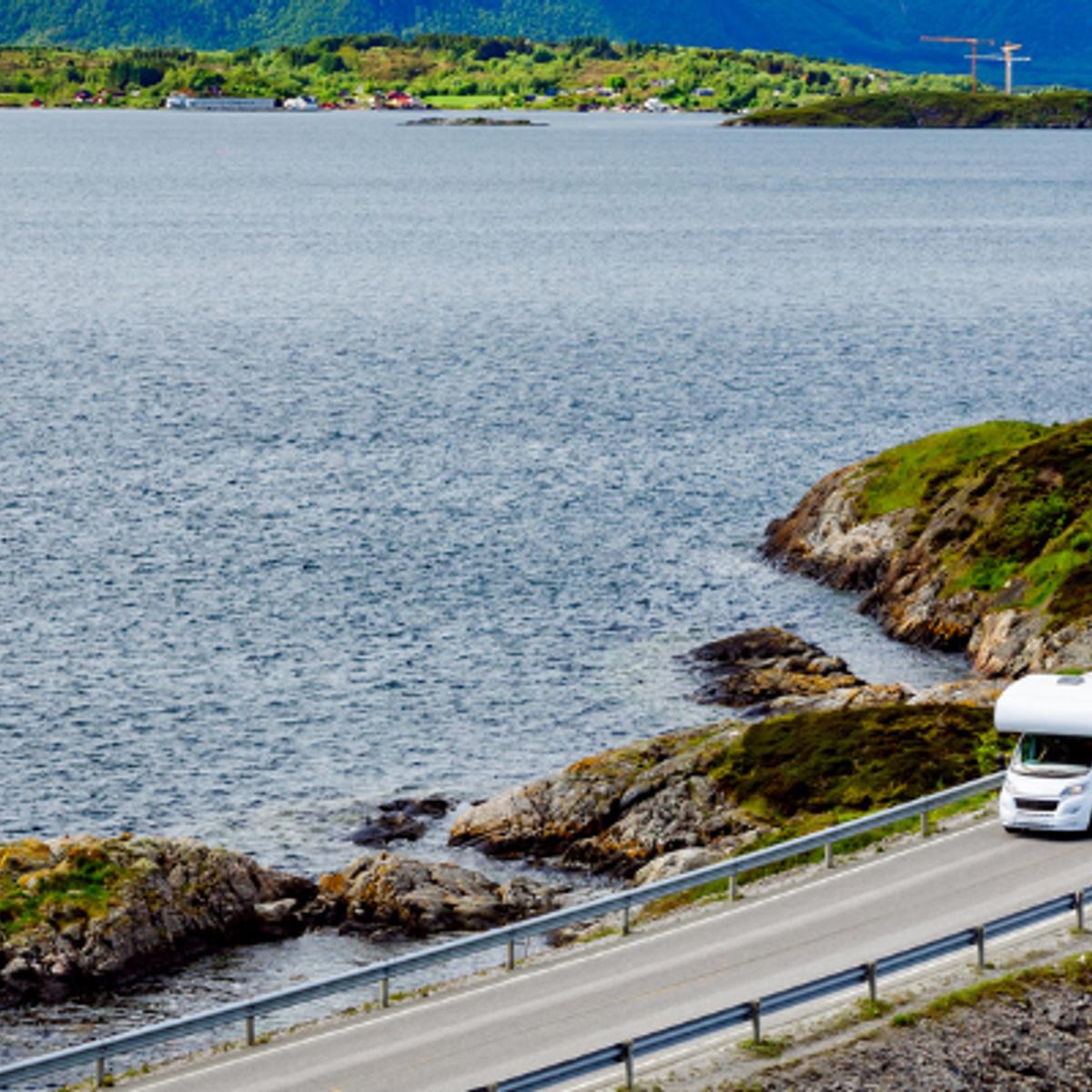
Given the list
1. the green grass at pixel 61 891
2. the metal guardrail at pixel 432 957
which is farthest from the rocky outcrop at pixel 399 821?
the metal guardrail at pixel 432 957

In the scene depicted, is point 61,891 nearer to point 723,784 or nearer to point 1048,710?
point 723,784

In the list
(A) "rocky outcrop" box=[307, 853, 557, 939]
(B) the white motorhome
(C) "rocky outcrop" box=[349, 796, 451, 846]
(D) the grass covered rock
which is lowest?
(C) "rocky outcrop" box=[349, 796, 451, 846]

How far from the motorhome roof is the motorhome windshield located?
1.06 feet

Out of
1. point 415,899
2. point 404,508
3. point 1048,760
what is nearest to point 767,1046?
point 1048,760

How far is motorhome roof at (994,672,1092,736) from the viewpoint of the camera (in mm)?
34844

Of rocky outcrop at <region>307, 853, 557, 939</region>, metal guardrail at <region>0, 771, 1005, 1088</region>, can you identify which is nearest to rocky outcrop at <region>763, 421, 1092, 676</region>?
rocky outcrop at <region>307, 853, 557, 939</region>

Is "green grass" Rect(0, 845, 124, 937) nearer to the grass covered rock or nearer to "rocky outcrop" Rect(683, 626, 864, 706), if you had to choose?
the grass covered rock

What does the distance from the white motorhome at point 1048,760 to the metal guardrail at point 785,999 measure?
3.16 m

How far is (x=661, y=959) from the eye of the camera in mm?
31078

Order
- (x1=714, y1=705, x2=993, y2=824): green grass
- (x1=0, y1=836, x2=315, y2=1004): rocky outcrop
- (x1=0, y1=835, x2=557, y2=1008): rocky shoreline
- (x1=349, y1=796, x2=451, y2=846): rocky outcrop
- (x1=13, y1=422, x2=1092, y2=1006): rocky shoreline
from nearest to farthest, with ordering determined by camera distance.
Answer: (x1=0, y1=836, x2=315, y2=1004): rocky outcrop
(x1=0, y1=835, x2=557, y2=1008): rocky shoreline
(x1=13, y1=422, x2=1092, y2=1006): rocky shoreline
(x1=714, y1=705, x2=993, y2=824): green grass
(x1=349, y1=796, x2=451, y2=846): rocky outcrop

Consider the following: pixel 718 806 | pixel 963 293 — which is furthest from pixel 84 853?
pixel 963 293

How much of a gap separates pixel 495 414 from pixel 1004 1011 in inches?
3230

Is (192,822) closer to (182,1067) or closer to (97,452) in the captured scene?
(182,1067)

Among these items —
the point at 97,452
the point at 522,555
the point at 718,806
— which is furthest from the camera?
the point at 97,452
